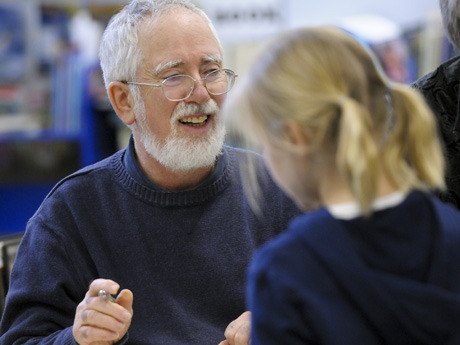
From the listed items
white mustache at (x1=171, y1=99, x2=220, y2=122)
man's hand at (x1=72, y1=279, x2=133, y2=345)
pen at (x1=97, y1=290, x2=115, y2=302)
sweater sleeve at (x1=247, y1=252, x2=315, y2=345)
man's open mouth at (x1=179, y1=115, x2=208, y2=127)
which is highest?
white mustache at (x1=171, y1=99, x2=220, y2=122)

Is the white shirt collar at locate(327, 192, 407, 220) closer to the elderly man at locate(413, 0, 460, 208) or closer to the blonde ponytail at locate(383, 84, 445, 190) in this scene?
the blonde ponytail at locate(383, 84, 445, 190)

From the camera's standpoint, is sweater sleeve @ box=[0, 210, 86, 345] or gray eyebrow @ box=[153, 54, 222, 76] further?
gray eyebrow @ box=[153, 54, 222, 76]

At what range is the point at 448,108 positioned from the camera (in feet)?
5.97

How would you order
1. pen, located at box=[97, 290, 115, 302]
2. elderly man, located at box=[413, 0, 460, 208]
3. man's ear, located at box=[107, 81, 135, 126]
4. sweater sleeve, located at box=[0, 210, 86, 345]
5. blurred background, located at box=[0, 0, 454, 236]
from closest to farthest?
pen, located at box=[97, 290, 115, 302], sweater sleeve, located at box=[0, 210, 86, 345], elderly man, located at box=[413, 0, 460, 208], man's ear, located at box=[107, 81, 135, 126], blurred background, located at box=[0, 0, 454, 236]

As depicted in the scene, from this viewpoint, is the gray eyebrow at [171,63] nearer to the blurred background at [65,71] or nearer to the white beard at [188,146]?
the white beard at [188,146]

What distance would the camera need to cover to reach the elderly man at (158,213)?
1.68 meters

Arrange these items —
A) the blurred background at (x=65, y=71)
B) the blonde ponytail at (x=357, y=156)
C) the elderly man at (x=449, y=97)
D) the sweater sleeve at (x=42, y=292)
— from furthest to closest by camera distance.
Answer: the blurred background at (x=65, y=71) < the elderly man at (x=449, y=97) < the sweater sleeve at (x=42, y=292) < the blonde ponytail at (x=357, y=156)

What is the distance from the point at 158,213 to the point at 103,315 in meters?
0.38

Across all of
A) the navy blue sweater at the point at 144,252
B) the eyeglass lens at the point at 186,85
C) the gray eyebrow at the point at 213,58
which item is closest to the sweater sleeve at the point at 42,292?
the navy blue sweater at the point at 144,252

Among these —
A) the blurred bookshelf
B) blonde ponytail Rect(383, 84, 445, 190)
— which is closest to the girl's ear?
blonde ponytail Rect(383, 84, 445, 190)

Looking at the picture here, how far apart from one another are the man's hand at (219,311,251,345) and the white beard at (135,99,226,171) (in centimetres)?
39

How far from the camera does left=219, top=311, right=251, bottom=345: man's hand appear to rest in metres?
1.50

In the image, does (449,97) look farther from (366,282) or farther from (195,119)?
(366,282)

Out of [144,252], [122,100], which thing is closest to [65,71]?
[122,100]
